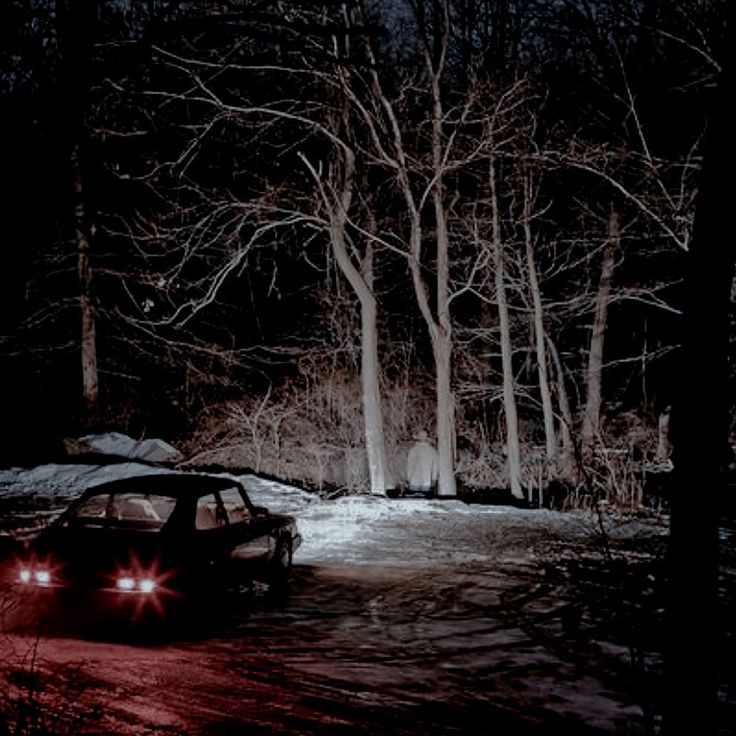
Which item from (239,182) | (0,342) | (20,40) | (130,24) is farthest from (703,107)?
(0,342)

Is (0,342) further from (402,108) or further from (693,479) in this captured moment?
(693,479)

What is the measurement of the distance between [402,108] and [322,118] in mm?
2466

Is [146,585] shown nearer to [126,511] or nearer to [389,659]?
[126,511]

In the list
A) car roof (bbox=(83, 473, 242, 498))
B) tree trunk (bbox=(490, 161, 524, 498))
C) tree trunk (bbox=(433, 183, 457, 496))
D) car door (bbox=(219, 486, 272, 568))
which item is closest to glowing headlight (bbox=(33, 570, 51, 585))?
car roof (bbox=(83, 473, 242, 498))

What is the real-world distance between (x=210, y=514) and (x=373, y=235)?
1427 cm

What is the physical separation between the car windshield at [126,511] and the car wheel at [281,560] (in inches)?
56.7

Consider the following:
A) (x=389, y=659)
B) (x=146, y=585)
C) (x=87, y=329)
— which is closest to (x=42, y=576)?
(x=146, y=585)

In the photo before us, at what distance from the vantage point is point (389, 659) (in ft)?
24.8

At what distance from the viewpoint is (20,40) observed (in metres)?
4.18

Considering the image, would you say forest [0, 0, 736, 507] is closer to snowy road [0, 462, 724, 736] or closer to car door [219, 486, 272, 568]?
snowy road [0, 462, 724, 736]

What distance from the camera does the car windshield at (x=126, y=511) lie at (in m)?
8.73

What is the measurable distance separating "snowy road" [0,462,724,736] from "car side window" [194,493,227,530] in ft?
2.70

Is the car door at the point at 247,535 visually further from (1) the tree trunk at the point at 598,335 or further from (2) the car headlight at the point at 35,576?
(1) the tree trunk at the point at 598,335

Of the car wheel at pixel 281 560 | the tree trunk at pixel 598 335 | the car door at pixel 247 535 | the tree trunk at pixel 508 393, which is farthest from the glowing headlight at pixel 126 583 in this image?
the tree trunk at pixel 598 335
